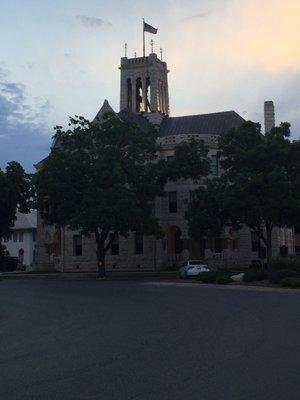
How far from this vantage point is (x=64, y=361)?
9.76m

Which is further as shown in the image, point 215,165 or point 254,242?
point 215,165

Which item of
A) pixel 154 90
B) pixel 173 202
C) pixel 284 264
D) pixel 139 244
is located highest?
pixel 154 90

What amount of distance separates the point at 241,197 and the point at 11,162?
2928 centimetres

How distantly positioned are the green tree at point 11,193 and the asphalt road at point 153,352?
3631 centimetres

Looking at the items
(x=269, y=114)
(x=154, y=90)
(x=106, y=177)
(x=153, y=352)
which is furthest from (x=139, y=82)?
(x=153, y=352)

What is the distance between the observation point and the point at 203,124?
202 feet

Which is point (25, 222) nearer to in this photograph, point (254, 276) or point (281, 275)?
point (254, 276)

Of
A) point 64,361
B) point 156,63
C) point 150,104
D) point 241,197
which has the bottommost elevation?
point 64,361

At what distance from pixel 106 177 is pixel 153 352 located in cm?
3083

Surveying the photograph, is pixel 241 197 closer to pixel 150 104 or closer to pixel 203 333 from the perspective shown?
pixel 203 333

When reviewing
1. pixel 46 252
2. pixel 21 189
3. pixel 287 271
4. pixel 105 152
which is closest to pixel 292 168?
pixel 287 271

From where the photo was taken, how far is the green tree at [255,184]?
35250 mm

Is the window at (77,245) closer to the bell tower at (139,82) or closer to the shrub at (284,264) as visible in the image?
the bell tower at (139,82)

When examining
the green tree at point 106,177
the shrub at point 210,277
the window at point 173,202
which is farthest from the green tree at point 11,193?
the shrub at point 210,277
